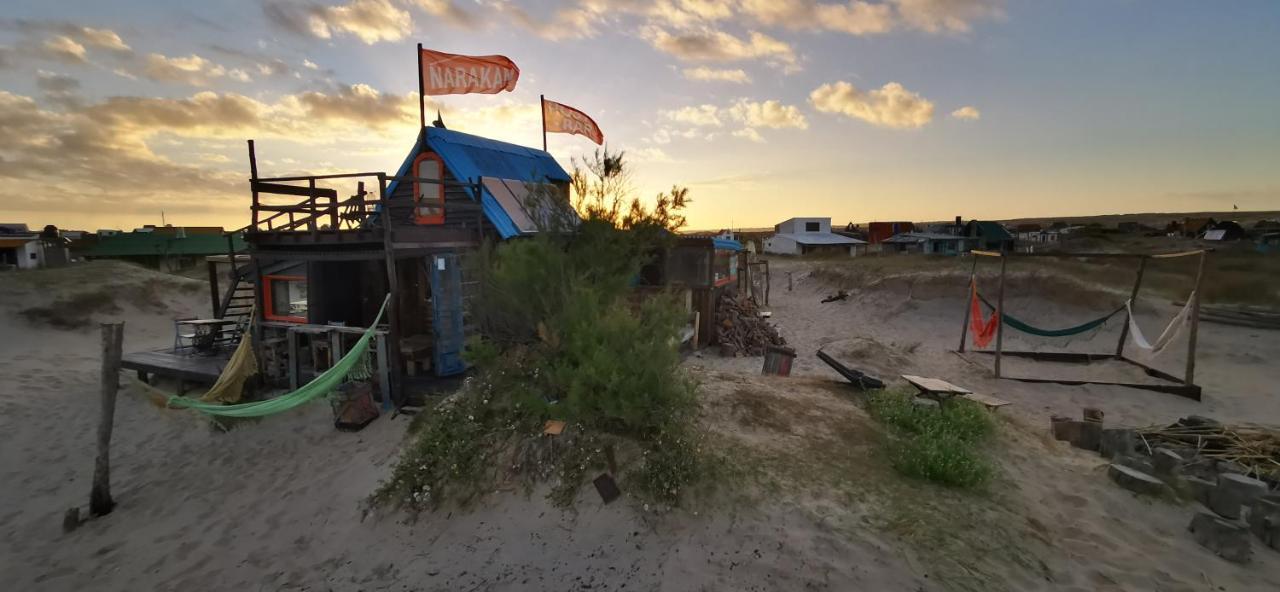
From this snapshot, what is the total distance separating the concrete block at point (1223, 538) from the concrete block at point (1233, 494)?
598mm

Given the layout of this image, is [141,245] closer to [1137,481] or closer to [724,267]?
[724,267]

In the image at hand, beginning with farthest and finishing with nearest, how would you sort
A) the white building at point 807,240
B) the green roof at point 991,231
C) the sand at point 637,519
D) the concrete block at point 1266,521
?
1. the white building at point 807,240
2. the green roof at point 991,231
3. the concrete block at point 1266,521
4. the sand at point 637,519

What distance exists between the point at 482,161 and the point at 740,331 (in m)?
7.66

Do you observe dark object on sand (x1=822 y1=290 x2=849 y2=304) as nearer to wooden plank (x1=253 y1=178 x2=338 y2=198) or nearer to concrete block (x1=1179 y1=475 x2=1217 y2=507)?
concrete block (x1=1179 y1=475 x2=1217 y2=507)

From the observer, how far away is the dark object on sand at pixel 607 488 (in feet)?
15.8

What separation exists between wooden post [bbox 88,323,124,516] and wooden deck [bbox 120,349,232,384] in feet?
10.5

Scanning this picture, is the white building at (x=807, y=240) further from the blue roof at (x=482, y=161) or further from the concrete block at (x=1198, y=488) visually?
the concrete block at (x=1198, y=488)

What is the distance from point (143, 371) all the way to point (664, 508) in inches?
A: 490

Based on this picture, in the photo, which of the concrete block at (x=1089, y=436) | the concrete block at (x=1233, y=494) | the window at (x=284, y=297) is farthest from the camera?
the window at (x=284, y=297)

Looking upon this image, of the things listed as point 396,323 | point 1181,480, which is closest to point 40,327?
point 396,323

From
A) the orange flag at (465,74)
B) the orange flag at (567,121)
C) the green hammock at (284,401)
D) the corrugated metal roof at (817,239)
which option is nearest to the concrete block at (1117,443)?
the green hammock at (284,401)

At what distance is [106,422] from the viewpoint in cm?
714

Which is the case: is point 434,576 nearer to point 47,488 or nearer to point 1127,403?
point 47,488

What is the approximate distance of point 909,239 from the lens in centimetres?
3822
